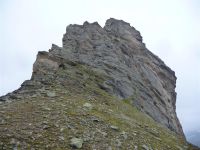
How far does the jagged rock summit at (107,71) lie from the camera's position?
46.8m

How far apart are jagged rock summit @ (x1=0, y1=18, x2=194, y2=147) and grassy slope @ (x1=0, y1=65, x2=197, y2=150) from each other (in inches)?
31.8

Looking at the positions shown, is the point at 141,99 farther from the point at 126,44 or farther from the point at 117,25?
the point at 117,25

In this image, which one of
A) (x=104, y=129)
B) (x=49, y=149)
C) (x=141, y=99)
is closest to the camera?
(x=49, y=149)

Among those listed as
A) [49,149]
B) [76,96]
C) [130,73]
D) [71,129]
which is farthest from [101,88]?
[49,149]

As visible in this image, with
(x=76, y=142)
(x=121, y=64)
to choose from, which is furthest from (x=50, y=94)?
(x=121, y=64)

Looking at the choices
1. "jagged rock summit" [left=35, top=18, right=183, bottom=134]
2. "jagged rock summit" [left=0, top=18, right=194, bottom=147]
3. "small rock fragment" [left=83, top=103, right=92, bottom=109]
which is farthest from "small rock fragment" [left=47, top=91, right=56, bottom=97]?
"jagged rock summit" [left=35, top=18, right=183, bottom=134]

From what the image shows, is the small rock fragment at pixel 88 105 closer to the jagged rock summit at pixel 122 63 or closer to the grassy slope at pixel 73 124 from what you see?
the grassy slope at pixel 73 124

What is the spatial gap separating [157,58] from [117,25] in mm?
13238

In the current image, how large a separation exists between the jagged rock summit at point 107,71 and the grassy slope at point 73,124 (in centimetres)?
81

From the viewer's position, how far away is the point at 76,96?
43469 mm

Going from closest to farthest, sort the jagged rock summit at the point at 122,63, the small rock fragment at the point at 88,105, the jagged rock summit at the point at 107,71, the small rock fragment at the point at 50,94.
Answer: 1. the small rock fragment at the point at 88,105
2. the small rock fragment at the point at 50,94
3. the jagged rock summit at the point at 107,71
4. the jagged rock summit at the point at 122,63

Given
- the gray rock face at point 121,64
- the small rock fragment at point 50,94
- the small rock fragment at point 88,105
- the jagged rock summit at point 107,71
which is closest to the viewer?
the small rock fragment at point 88,105

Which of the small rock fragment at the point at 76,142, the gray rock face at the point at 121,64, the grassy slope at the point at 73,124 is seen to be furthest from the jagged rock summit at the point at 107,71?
the small rock fragment at the point at 76,142

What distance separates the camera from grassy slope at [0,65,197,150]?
96.7ft
